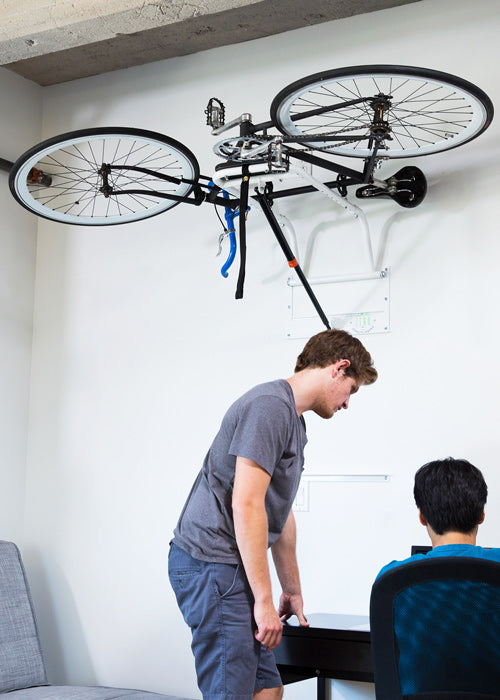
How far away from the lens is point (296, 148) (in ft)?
8.96

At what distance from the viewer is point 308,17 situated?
3266 mm

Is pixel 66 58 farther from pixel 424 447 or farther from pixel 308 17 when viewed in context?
pixel 424 447

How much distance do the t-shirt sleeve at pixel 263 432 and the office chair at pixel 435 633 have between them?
0.54 m

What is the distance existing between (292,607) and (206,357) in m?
1.28

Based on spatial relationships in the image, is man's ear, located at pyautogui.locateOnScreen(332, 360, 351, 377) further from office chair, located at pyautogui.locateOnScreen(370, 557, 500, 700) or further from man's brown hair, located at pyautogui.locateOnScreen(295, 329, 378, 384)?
office chair, located at pyautogui.locateOnScreen(370, 557, 500, 700)

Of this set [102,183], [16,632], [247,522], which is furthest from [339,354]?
[16,632]

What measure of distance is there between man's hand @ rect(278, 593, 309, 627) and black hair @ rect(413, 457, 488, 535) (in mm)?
710

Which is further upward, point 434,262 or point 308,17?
point 308,17

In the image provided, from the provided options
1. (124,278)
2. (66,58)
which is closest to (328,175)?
(124,278)

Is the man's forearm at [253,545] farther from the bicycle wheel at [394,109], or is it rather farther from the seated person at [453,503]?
the bicycle wheel at [394,109]

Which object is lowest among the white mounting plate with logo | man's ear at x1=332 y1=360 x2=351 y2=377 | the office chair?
the office chair

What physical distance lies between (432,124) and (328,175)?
449mm

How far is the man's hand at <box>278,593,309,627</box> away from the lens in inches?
87.7

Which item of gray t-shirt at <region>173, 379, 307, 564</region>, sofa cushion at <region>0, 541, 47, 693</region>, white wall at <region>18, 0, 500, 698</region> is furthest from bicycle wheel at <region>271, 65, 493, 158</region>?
sofa cushion at <region>0, 541, 47, 693</region>
